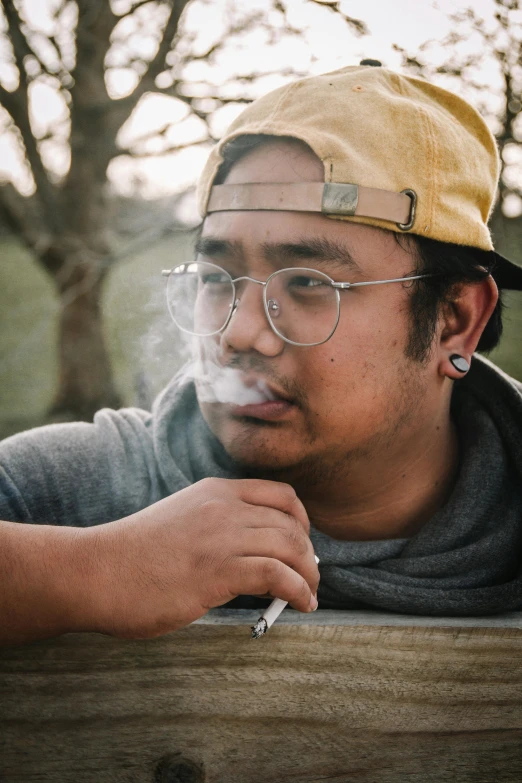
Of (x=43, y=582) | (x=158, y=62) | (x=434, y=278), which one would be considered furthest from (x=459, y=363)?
(x=158, y=62)

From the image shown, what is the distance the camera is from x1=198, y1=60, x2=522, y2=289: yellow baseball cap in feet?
5.14

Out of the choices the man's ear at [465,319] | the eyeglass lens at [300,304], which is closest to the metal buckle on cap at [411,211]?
the eyeglass lens at [300,304]

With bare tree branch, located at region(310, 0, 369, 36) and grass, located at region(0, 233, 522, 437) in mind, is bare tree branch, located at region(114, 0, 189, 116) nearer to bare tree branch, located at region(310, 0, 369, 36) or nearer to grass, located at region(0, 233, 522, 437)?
grass, located at region(0, 233, 522, 437)

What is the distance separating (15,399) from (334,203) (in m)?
5.32

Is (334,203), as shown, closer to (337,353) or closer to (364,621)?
(337,353)

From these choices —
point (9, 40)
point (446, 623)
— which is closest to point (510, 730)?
point (446, 623)

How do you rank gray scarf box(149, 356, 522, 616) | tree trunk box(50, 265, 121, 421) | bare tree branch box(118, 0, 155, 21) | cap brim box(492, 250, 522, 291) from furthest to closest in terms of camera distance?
1. tree trunk box(50, 265, 121, 421)
2. bare tree branch box(118, 0, 155, 21)
3. cap brim box(492, 250, 522, 291)
4. gray scarf box(149, 356, 522, 616)

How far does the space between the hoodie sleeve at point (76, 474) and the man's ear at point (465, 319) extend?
0.98 meters

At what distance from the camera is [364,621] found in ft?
4.03

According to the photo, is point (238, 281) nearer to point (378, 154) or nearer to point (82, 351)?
point (378, 154)

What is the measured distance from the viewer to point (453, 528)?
1.73m

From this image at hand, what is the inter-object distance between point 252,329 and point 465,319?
2.50 ft

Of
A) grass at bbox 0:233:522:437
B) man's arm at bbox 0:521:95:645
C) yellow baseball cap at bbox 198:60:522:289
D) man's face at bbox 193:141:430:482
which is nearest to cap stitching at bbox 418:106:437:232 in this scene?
yellow baseball cap at bbox 198:60:522:289

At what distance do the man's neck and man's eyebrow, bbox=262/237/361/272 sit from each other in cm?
62
